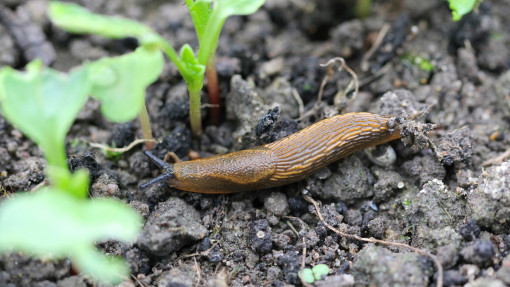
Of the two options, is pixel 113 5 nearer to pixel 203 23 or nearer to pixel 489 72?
pixel 203 23

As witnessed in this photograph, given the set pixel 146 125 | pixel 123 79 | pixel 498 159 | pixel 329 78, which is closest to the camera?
pixel 123 79

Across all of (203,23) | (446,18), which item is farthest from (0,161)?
(446,18)

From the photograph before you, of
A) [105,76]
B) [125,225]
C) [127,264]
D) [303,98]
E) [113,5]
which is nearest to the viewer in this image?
[125,225]

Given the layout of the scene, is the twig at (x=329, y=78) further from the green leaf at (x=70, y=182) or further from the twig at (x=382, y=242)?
the green leaf at (x=70, y=182)

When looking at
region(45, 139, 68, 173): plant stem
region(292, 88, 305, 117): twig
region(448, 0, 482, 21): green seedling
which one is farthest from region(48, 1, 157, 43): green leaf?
region(448, 0, 482, 21): green seedling

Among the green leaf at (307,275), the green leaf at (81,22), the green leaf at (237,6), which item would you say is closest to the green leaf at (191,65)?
the green leaf at (237,6)

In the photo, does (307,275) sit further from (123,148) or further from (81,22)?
(81,22)

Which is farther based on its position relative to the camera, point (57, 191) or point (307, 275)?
point (307, 275)

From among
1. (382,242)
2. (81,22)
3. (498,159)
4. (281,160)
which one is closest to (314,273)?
(382,242)
